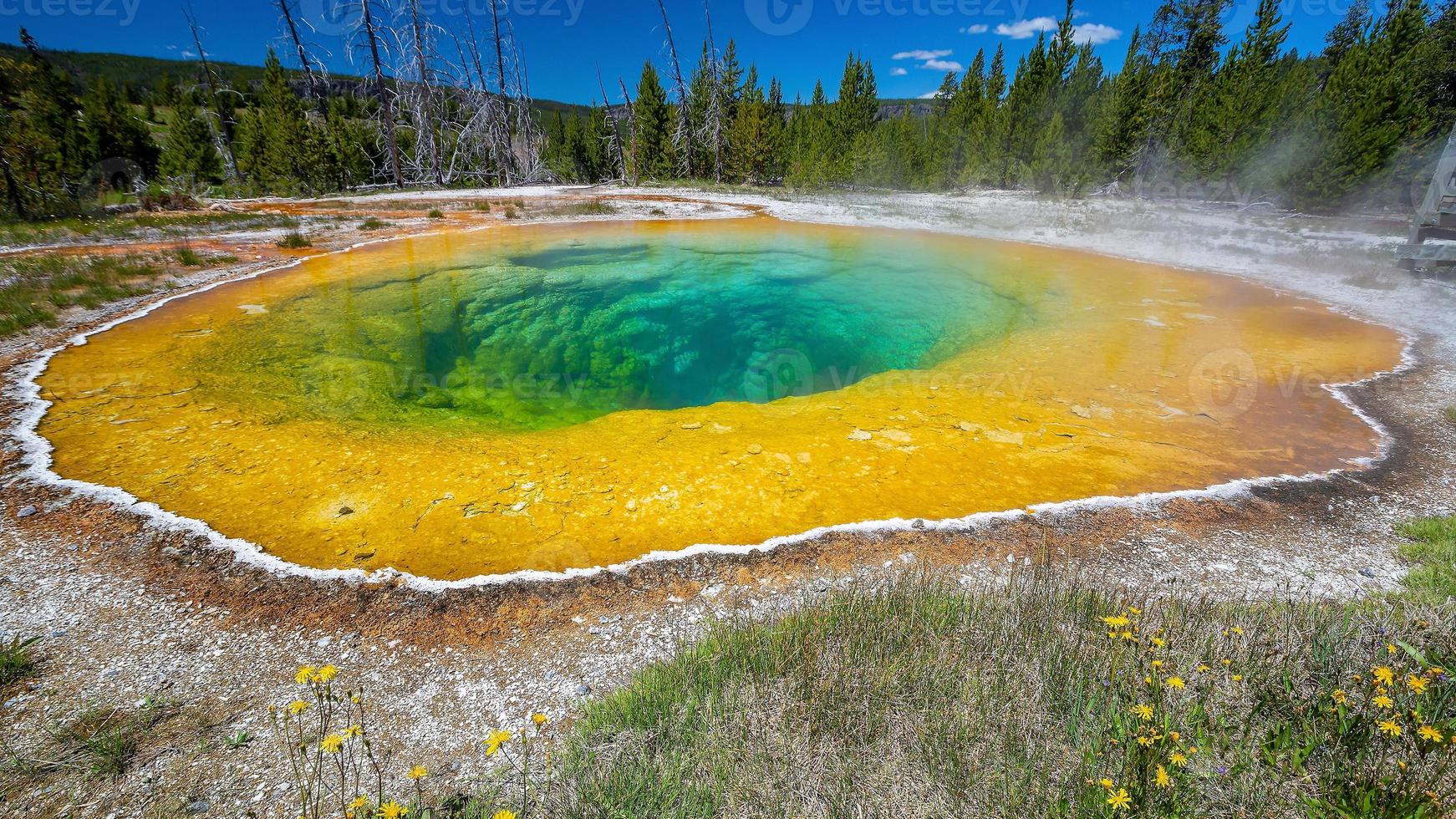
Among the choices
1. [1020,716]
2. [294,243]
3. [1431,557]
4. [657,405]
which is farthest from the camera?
[294,243]

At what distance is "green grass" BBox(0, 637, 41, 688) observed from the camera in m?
2.43

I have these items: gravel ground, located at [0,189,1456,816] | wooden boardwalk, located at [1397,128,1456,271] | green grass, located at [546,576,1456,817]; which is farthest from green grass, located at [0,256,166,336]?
wooden boardwalk, located at [1397,128,1456,271]

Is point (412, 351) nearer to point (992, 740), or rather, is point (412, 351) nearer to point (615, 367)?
point (615, 367)

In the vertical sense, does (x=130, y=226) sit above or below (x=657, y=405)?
above

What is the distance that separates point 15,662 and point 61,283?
9.79m

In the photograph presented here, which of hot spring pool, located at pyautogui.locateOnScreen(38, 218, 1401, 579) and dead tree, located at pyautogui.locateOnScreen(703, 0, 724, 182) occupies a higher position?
dead tree, located at pyautogui.locateOnScreen(703, 0, 724, 182)

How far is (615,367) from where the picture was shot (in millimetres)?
8523

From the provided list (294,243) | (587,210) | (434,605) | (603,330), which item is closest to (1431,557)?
(434,605)

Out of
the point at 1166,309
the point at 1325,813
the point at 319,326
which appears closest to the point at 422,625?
the point at 1325,813

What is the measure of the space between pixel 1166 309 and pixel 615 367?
9044mm

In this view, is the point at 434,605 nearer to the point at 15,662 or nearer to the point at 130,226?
the point at 15,662

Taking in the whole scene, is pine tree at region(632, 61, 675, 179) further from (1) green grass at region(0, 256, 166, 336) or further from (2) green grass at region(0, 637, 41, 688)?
(2) green grass at region(0, 637, 41, 688)

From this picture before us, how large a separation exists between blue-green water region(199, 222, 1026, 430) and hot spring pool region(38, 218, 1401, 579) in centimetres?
6

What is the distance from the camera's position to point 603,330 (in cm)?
969
